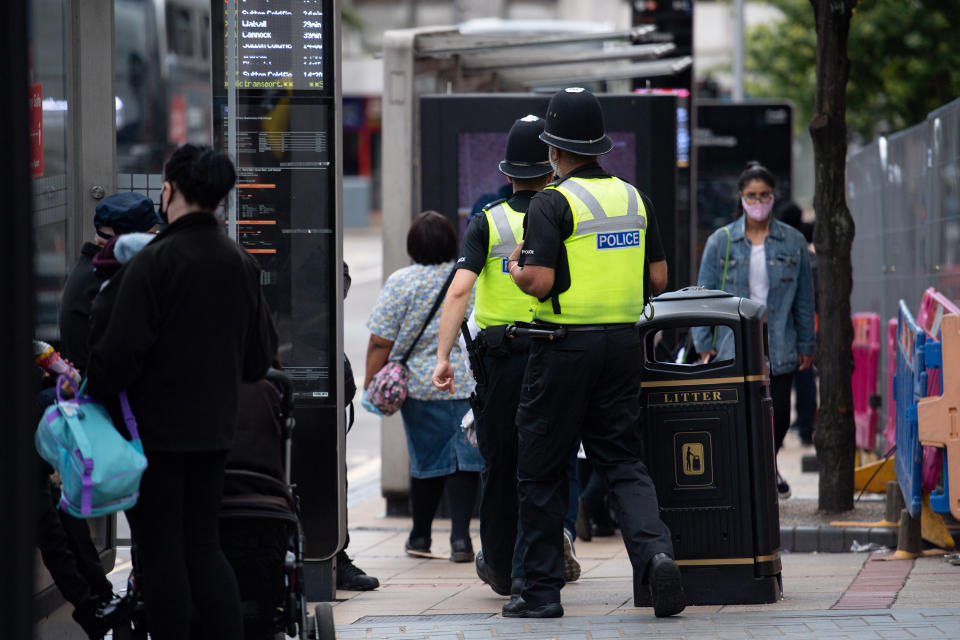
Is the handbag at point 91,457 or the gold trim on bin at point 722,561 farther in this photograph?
the gold trim on bin at point 722,561

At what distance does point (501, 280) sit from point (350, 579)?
1.65 m

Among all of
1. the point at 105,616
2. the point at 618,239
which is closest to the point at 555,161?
the point at 618,239

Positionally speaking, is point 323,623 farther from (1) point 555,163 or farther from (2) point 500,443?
(1) point 555,163

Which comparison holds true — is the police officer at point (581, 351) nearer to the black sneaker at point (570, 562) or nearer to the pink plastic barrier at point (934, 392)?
the black sneaker at point (570, 562)

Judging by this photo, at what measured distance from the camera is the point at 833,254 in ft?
26.7

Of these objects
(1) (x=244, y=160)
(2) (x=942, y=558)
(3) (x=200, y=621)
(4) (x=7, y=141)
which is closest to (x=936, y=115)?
(2) (x=942, y=558)

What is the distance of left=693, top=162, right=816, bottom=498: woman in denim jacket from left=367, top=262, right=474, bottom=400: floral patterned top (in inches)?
67.2

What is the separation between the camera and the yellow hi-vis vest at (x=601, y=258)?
5512mm

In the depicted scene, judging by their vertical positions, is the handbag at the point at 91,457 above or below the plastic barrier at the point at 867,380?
above

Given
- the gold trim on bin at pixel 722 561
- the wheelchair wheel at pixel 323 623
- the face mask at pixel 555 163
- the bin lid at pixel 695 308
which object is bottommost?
the gold trim on bin at pixel 722 561

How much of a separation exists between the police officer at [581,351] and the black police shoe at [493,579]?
52 cm

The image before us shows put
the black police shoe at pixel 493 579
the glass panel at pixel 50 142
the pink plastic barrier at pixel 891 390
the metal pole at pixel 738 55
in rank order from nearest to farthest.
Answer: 1. the glass panel at pixel 50 142
2. the black police shoe at pixel 493 579
3. the pink plastic barrier at pixel 891 390
4. the metal pole at pixel 738 55

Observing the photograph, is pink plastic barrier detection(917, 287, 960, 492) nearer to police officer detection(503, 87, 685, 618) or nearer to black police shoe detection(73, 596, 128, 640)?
police officer detection(503, 87, 685, 618)

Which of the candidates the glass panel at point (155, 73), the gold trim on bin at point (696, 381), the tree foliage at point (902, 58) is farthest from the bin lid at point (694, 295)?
the glass panel at point (155, 73)
